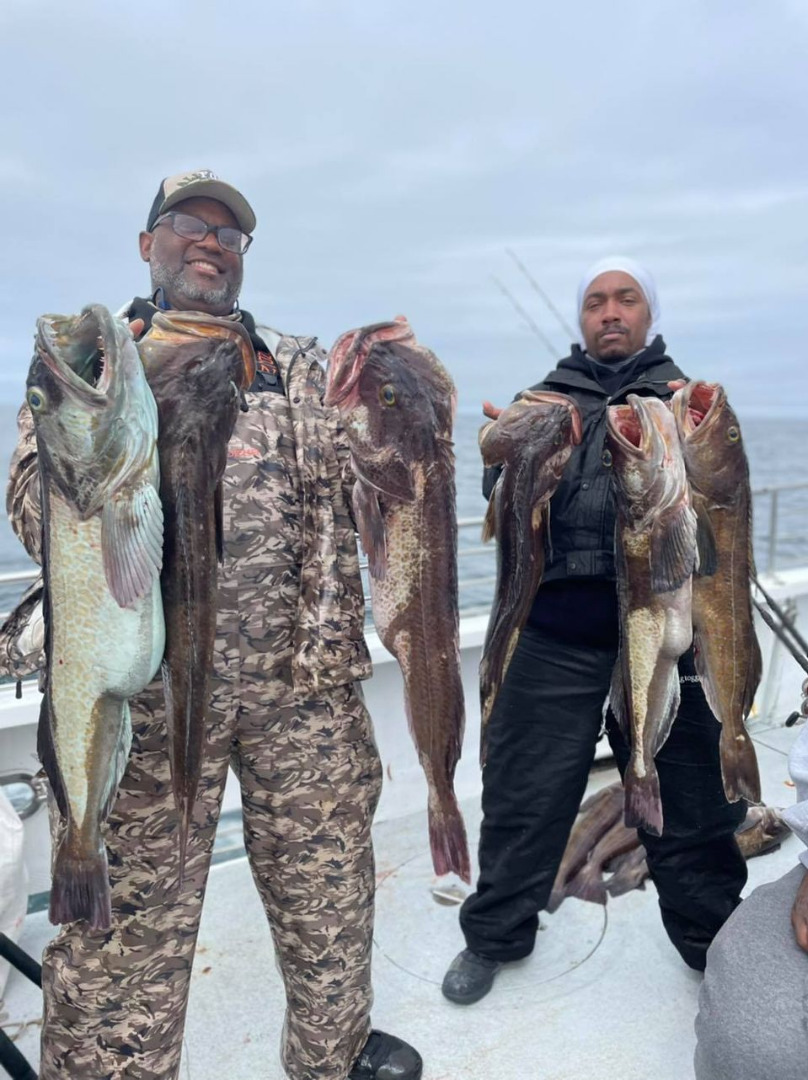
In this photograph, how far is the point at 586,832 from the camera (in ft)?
15.1

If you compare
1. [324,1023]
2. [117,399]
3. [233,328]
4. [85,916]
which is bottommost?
[324,1023]

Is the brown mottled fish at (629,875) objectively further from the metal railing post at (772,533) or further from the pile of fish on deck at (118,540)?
the metal railing post at (772,533)

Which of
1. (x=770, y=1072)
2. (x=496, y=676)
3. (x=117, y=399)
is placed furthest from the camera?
(x=496, y=676)

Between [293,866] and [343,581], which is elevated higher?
[343,581]

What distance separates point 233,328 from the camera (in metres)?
1.96

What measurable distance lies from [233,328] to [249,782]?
144cm

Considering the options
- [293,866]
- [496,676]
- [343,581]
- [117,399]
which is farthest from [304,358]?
[293,866]

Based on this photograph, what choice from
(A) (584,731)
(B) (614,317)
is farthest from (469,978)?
(B) (614,317)

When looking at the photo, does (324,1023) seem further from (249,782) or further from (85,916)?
(85,916)

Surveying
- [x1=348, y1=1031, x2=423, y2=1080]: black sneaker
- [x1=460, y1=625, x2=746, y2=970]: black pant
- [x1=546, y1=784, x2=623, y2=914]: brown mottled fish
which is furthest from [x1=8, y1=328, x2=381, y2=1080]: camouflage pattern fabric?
[x1=546, y1=784, x2=623, y2=914]: brown mottled fish

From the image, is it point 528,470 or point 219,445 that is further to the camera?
point 528,470

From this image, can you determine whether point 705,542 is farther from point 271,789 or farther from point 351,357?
point 271,789

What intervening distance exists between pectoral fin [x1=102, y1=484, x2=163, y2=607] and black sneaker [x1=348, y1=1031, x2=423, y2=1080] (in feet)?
6.75

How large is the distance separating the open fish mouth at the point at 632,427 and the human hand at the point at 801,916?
128 cm
